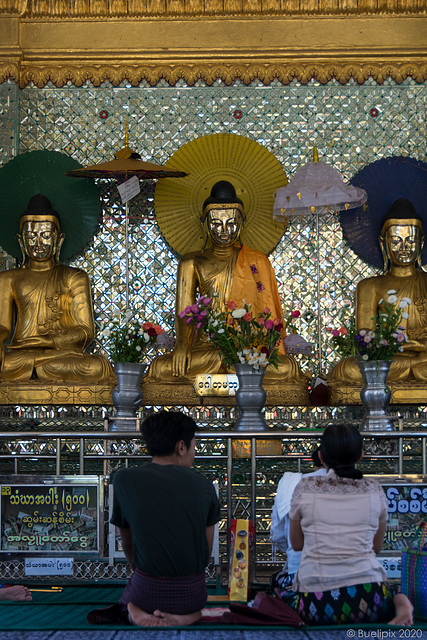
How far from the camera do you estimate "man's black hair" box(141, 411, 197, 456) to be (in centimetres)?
296

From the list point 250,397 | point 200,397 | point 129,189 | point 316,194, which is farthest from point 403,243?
point 250,397

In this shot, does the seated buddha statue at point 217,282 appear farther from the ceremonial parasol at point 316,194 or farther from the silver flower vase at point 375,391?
the silver flower vase at point 375,391

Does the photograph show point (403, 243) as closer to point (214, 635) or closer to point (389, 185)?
point (389, 185)

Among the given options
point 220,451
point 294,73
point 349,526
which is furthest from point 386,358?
point 294,73

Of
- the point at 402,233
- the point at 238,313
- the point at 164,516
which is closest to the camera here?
the point at 164,516

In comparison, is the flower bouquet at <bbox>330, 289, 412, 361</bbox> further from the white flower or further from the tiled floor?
the tiled floor

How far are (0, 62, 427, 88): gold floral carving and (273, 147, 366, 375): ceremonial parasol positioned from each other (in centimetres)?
89

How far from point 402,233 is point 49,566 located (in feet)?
14.2

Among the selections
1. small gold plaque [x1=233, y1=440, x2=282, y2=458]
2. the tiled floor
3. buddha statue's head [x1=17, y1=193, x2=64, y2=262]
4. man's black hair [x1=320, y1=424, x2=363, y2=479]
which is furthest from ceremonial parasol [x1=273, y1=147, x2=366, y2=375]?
the tiled floor

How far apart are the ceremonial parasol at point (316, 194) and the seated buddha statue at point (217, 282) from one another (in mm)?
387

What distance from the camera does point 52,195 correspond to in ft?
24.1

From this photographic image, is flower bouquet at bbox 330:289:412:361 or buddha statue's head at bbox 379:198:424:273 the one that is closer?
flower bouquet at bbox 330:289:412:361

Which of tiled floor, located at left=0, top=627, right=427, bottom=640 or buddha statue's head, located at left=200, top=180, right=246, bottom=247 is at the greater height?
buddha statue's head, located at left=200, top=180, right=246, bottom=247

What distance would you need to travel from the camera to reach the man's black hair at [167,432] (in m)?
2.96
